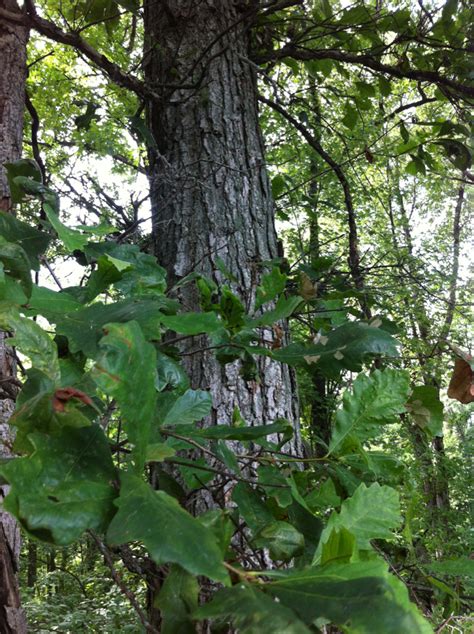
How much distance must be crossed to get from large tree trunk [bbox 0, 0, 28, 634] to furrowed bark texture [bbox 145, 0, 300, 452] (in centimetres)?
39

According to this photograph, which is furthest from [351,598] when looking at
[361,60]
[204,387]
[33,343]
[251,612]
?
[361,60]

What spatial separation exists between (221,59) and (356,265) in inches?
37.9

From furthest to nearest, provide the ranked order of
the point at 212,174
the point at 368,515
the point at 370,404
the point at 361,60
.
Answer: the point at 361,60
the point at 212,174
the point at 370,404
the point at 368,515

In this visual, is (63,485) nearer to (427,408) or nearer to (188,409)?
(188,409)

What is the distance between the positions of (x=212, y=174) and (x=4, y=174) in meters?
0.72

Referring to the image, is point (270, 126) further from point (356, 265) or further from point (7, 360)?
point (7, 360)

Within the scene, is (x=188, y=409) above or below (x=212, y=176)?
below

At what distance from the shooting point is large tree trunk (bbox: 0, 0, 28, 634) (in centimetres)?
95

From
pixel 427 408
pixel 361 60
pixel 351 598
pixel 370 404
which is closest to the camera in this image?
pixel 351 598

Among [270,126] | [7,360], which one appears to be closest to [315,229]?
[270,126]

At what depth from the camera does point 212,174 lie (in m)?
1.69

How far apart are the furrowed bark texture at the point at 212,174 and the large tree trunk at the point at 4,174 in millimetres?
392

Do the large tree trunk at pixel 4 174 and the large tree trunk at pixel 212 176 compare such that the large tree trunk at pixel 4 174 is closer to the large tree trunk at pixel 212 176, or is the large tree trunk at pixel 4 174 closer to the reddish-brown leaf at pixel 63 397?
the large tree trunk at pixel 212 176

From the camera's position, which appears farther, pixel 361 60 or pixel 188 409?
pixel 361 60
